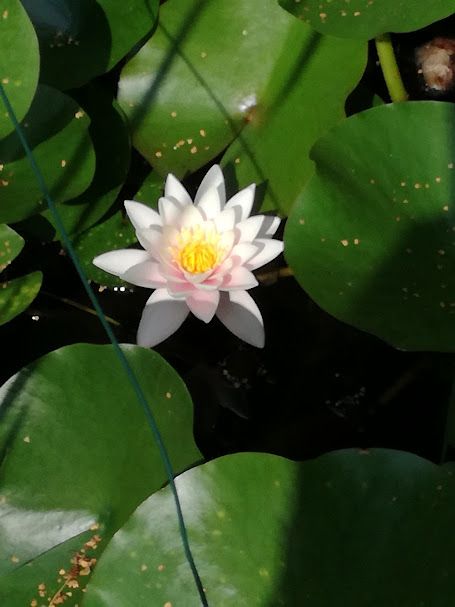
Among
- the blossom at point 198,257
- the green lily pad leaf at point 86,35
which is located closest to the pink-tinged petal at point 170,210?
the blossom at point 198,257

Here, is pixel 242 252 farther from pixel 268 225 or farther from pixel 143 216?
pixel 143 216

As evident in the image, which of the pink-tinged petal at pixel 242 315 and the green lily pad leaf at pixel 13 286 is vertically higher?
the green lily pad leaf at pixel 13 286

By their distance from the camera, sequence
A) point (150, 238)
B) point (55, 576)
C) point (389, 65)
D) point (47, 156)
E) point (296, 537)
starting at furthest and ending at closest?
point (389, 65), point (47, 156), point (150, 238), point (55, 576), point (296, 537)

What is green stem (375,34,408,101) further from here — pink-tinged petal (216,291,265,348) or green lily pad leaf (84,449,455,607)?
green lily pad leaf (84,449,455,607)

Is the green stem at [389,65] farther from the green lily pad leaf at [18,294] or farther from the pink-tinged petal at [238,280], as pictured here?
the green lily pad leaf at [18,294]

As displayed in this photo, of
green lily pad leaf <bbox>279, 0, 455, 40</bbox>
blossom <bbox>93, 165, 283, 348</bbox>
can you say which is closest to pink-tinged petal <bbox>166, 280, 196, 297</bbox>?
blossom <bbox>93, 165, 283, 348</bbox>

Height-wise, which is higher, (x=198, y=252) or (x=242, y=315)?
(x=198, y=252)

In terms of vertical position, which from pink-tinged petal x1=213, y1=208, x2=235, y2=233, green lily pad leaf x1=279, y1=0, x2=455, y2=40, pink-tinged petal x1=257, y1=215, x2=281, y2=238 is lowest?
pink-tinged petal x1=257, y1=215, x2=281, y2=238

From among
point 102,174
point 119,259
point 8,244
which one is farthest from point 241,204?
point 8,244
